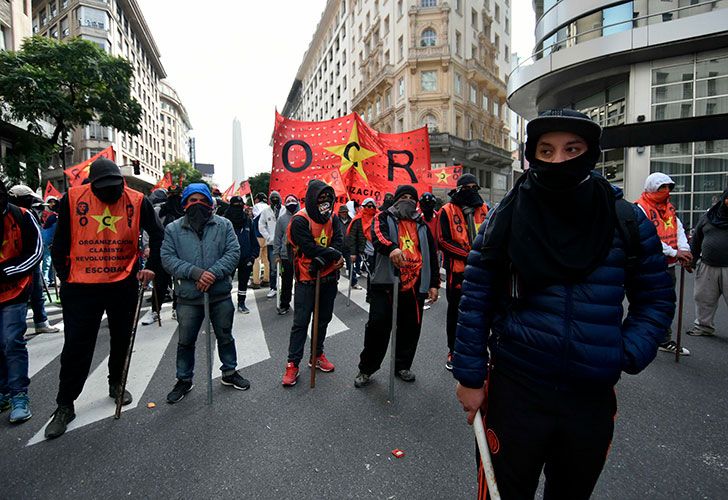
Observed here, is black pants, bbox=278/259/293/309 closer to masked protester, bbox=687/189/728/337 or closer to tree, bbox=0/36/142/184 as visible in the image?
masked protester, bbox=687/189/728/337

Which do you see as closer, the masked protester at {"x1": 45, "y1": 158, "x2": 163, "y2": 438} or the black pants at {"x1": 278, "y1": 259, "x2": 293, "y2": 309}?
the masked protester at {"x1": 45, "y1": 158, "x2": 163, "y2": 438}

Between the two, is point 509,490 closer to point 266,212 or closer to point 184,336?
point 184,336

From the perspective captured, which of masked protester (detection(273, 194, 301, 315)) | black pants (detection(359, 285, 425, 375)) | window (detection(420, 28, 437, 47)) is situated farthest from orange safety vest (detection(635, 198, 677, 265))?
window (detection(420, 28, 437, 47))

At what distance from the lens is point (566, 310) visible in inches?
58.2

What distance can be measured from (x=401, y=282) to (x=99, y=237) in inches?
105

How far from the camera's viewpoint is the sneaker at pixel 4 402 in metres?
3.37

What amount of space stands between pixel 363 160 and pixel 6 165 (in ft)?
63.0

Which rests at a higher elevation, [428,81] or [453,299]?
[428,81]

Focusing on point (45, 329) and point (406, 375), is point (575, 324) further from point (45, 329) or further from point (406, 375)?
point (45, 329)

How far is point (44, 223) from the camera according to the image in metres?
9.00

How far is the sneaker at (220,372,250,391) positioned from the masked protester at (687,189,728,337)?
5805 millimetres

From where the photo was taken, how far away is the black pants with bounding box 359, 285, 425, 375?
12.7ft

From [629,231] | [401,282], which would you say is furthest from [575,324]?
[401,282]

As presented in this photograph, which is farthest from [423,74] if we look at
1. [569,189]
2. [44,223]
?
[569,189]
